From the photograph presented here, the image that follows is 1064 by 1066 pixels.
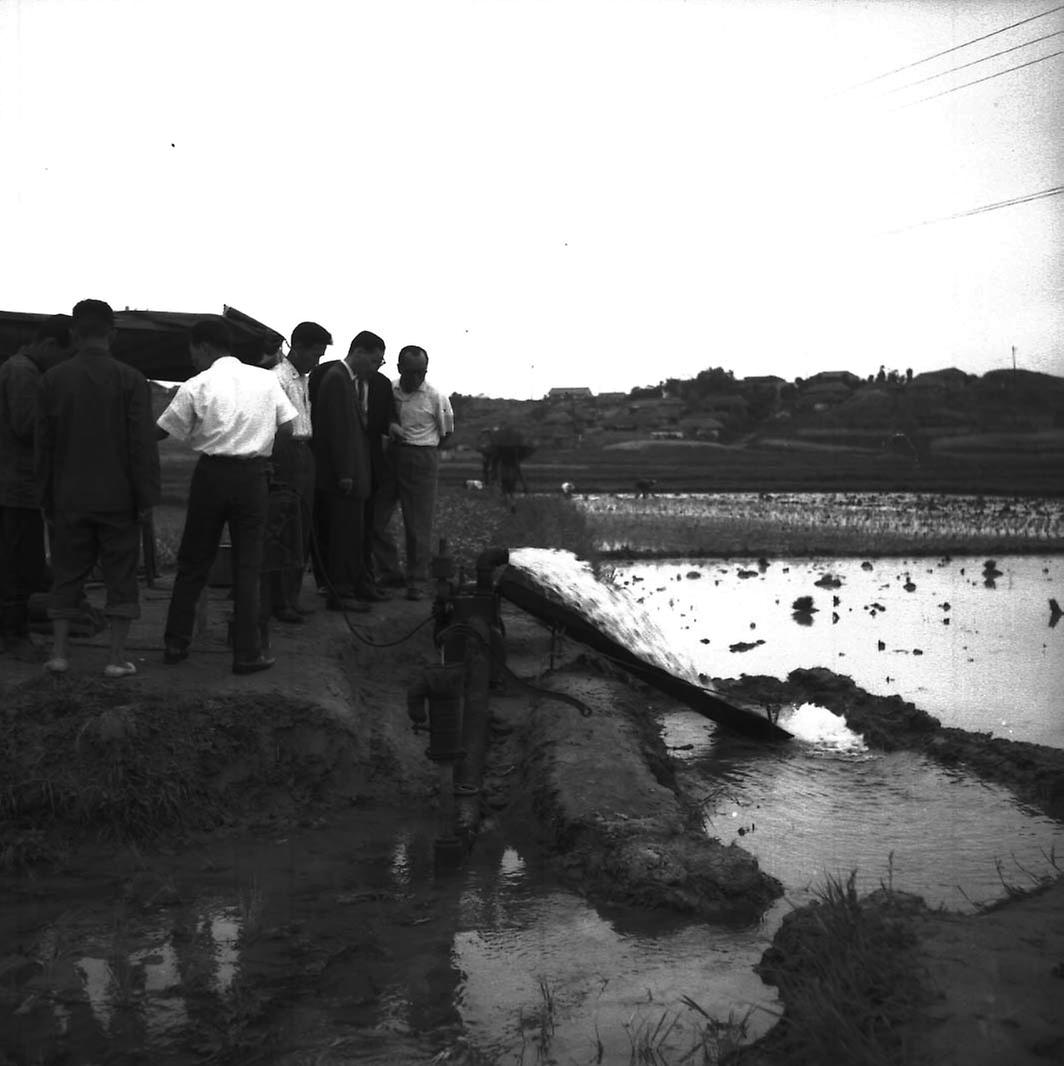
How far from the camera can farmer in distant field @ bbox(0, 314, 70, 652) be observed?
6.44m

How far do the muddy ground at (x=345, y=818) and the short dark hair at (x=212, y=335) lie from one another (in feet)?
5.18

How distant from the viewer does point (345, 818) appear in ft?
19.0

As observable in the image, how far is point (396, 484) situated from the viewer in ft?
30.2

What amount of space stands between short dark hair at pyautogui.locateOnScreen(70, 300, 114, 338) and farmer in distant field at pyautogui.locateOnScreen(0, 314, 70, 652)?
57 cm

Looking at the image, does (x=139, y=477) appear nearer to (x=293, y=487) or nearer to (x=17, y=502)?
(x=17, y=502)

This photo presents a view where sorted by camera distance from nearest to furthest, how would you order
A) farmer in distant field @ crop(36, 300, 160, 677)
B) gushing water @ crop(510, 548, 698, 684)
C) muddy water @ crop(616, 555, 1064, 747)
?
farmer in distant field @ crop(36, 300, 160, 677) < gushing water @ crop(510, 548, 698, 684) < muddy water @ crop(616, 555, 1064, 747)

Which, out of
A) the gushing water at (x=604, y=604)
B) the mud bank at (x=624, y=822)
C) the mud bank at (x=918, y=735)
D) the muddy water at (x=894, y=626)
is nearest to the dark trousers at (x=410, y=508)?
the gushing water at (x=604, y=604)

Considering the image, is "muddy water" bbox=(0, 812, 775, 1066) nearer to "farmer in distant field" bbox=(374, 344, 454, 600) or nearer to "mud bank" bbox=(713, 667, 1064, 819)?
"mud bank" bbox=(713, 667, 1064, 819)

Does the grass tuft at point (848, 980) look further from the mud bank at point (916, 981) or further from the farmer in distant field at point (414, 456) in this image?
the farmer in distant field at point (414, 456)

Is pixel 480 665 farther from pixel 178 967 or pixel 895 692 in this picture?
pixel 895 692

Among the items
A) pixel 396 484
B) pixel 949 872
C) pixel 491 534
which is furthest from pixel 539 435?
pixel 949 872

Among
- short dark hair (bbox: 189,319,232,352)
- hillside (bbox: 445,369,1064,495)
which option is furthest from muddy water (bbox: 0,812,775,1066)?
hillside (bbox: 445,369,1064,495)

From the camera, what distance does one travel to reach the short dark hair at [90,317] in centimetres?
592

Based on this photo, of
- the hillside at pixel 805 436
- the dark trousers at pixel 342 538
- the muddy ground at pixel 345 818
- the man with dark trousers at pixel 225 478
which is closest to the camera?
the muddy ground at pixel 345 818
